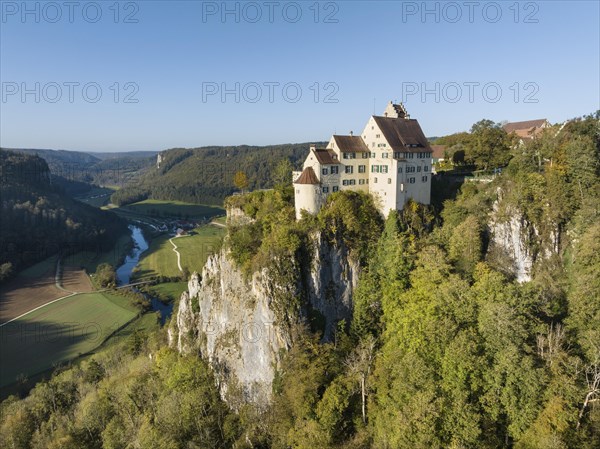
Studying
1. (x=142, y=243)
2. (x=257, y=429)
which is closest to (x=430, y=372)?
(x=257, y=429)

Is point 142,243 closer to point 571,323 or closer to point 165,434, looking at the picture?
point 165,434

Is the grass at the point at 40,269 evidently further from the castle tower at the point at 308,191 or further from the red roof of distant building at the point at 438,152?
the red roof of distant building at the point at 438,152

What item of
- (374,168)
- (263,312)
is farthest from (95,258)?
(374,168)

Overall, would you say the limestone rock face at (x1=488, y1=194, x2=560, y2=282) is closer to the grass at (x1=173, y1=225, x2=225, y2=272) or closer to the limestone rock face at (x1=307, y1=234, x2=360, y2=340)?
the limestone rock face at (x1=307, y1=234, x2=360, y2=340)

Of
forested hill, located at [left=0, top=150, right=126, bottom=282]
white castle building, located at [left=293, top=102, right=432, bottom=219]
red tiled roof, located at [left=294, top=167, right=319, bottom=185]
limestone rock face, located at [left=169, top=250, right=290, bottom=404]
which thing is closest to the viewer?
limestone rock face, located at [left=169, top=250, right=290, bottom=404]

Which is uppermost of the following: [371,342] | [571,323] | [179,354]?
[571,323]

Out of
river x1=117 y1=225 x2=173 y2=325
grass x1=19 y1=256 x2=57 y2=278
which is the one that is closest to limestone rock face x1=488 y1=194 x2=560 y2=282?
river x1=117 y1=225 x2=173 y2=325
